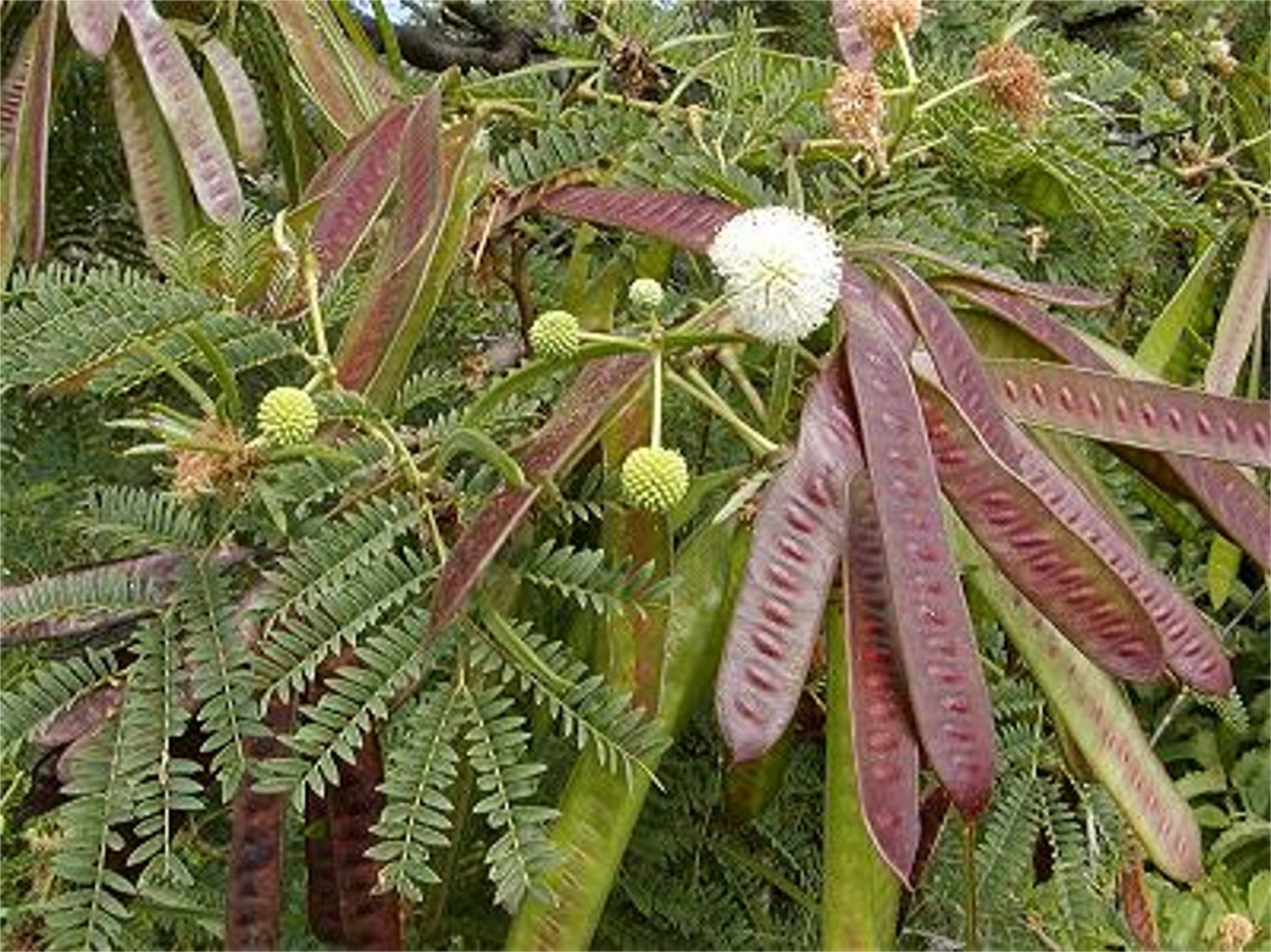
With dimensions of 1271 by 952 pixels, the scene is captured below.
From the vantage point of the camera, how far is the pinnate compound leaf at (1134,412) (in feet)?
2.22

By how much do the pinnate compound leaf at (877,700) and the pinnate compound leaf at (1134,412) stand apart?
4.2 inches

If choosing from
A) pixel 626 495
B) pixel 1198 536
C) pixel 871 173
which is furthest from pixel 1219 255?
pixel 626 495

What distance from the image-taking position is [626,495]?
0.67 m

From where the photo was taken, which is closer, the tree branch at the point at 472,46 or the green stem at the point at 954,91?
the green stem at the point at 954,91

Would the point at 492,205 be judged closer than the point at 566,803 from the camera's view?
No

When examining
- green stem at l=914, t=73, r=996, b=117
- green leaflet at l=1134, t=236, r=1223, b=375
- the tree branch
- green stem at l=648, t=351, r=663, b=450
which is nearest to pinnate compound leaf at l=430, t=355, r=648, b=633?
green stem at l=648, t=351, r=663, b=450

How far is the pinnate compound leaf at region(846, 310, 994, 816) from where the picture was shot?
554 mm

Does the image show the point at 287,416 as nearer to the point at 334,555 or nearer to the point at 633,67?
the point at 334,555

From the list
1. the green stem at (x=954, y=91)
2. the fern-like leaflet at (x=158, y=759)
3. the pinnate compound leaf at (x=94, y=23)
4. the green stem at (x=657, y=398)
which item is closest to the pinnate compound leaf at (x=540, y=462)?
the green stem at (x=657, y=398)

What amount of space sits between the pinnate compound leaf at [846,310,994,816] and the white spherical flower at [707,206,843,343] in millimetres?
44

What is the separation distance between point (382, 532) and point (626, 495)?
0.27ft

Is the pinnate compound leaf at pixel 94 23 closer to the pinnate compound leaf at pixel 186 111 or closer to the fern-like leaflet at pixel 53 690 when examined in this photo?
the pinnate compound leaf at pixel 186 111

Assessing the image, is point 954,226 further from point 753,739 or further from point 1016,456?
point 753,739

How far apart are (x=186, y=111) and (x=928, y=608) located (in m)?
0.52
